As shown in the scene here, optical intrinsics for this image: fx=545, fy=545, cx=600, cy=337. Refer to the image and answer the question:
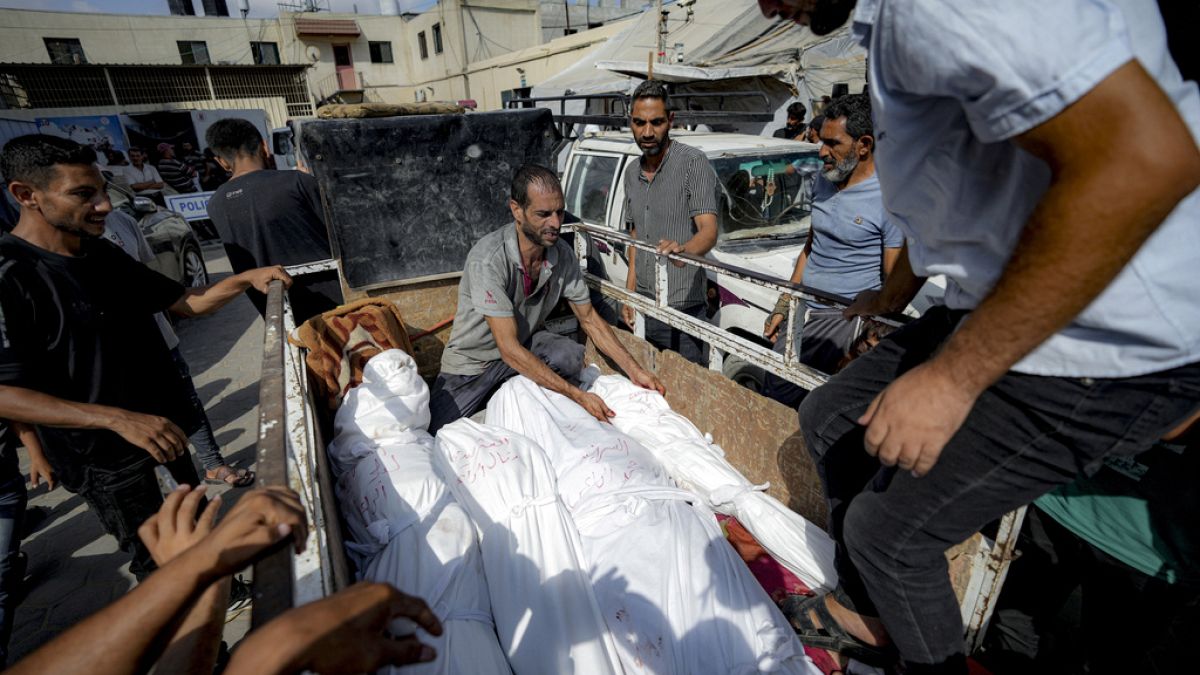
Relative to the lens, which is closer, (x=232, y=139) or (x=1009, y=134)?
(x=1009, y=134)

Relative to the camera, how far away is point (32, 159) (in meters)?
2.06

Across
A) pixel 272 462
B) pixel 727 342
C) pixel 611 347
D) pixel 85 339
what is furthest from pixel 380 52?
pixel 272 462

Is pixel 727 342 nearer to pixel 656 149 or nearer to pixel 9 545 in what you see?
pixel 656 149

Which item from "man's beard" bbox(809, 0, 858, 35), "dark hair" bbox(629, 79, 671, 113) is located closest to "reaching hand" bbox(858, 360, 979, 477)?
"man's beard" bbox(809, 0, 858, 35)

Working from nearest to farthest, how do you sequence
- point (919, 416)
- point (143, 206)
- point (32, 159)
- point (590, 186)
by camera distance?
point (919, 416) → point (32, 159) → point (590, 186) → point (143, 206)

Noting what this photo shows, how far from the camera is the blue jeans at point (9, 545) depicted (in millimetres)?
2229

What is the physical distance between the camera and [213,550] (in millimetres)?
886

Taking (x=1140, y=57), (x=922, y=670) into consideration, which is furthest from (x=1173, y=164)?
(x=922, y=670)

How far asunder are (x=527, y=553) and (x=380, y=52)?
134ft

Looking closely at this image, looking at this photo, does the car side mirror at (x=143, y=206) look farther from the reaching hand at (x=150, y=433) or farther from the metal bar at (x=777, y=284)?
the metal bar at (x=777, y=284)

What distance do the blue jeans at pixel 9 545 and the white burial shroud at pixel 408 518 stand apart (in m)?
1.33

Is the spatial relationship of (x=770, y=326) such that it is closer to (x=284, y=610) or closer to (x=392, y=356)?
(x=392, y=356)

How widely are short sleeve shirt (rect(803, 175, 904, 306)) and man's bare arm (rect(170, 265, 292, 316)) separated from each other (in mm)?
2773

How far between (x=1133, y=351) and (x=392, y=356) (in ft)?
8.52
